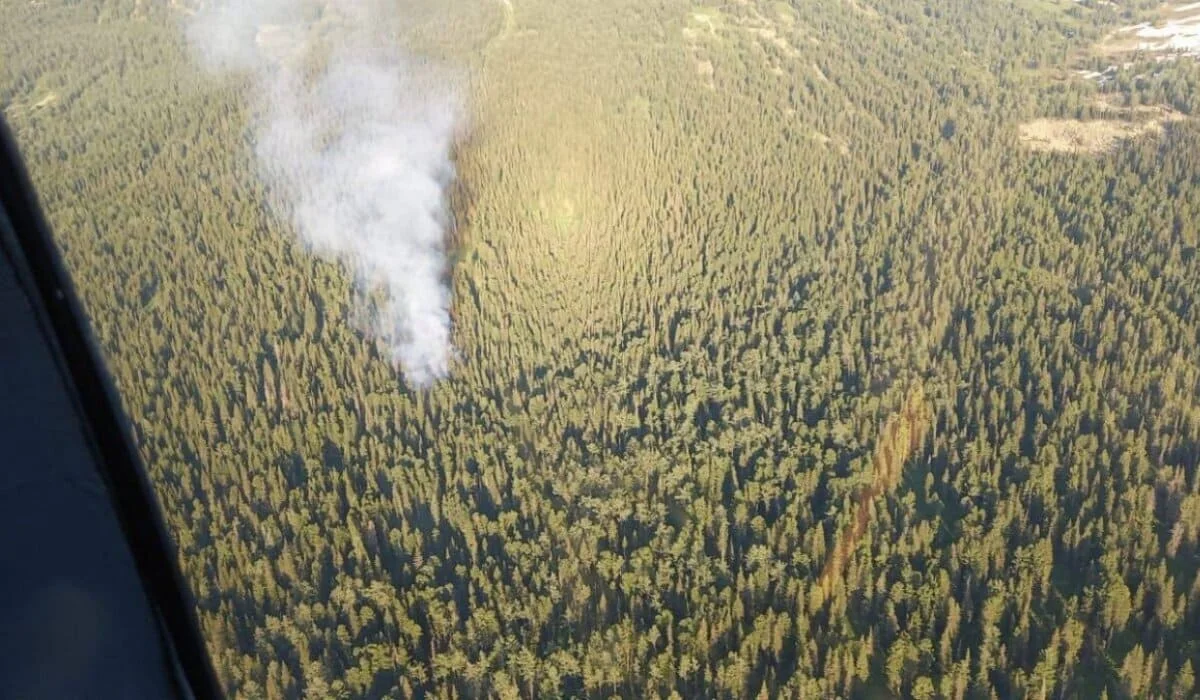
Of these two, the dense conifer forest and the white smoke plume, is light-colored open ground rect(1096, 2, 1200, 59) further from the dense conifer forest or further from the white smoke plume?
the white smoke plume

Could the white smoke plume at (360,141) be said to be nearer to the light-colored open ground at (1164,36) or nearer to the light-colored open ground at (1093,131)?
the light-colored open ground at (1093,131)

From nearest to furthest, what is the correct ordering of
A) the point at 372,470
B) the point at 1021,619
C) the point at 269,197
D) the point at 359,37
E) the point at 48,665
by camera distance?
the point at 48,665 < the point at 1021,619 < the point at 372,470 < the point at 269,197 < the point at 359,37

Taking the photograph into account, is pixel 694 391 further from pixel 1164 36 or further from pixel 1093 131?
pixel 1164 36

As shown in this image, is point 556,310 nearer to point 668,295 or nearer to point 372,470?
point 668,295

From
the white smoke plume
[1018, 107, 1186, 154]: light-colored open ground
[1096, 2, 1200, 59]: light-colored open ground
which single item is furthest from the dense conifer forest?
[1096, 2, 1200, 59]: light-colored open ground

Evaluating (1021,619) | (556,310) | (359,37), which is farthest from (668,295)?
(359,37)

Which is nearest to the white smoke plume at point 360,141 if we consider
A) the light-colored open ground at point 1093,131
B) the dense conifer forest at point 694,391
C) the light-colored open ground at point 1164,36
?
the dense conifer forest at point 694,391
